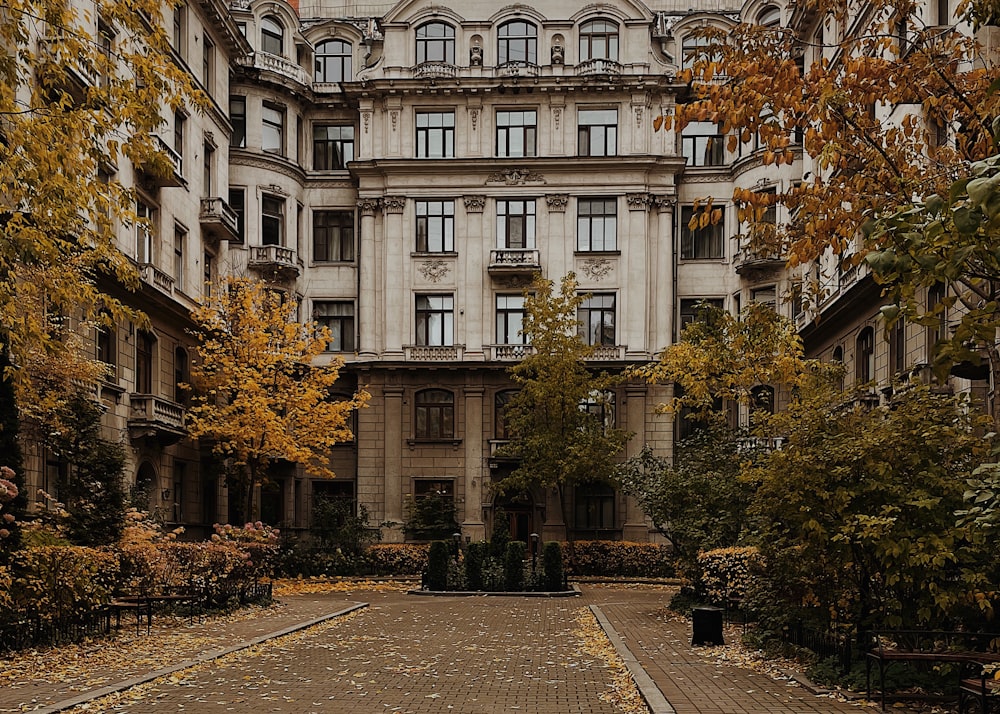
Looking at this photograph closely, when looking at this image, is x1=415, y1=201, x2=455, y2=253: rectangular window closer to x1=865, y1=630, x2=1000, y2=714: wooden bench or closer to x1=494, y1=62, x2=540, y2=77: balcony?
x1=494, y1=62, x2=540, y2=77: balcony

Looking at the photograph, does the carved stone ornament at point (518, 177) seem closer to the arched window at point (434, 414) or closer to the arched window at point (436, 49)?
the arched window at point (436, 49)

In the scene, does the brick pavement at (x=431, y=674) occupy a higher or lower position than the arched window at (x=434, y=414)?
lower

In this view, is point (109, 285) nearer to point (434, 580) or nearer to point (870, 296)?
point (434, 580)

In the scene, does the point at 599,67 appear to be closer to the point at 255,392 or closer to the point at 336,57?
the point at 336,57

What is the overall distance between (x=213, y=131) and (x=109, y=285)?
502 inches

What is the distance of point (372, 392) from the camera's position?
46.0 meters

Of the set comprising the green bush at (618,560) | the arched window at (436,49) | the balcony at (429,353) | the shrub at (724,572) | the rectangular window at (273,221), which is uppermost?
the arched window at (436,49)

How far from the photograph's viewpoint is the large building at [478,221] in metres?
45.5

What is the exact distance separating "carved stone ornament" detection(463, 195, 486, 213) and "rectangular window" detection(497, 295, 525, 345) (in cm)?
375

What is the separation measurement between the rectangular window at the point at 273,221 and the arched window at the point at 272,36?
6.33m

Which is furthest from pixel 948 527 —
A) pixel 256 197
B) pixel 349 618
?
pixel 256 197

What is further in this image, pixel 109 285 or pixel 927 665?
pixel 109 285

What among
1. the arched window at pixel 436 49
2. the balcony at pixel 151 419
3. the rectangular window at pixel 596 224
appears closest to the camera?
the balcony at pixel 151 419

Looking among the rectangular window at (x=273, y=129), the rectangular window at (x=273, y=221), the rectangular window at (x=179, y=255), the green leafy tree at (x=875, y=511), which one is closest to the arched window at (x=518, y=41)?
the rectangular window at (x=273, y=129)
